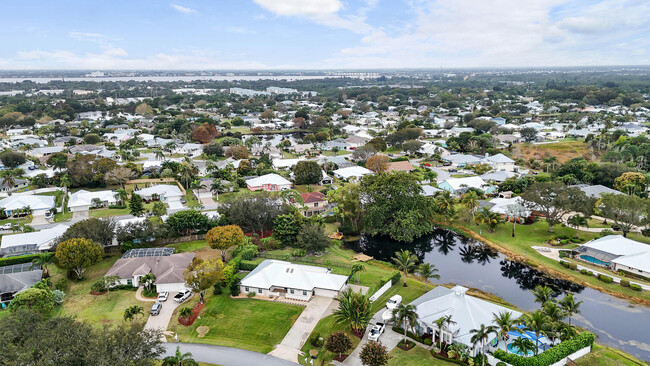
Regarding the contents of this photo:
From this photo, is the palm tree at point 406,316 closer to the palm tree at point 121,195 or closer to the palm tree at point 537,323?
Answer: the palm tree at point 537,323

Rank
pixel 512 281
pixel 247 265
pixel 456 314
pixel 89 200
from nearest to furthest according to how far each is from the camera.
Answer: pixel 456 314 < pixel 247 265 < pixel 512 281 < pixel 89 200

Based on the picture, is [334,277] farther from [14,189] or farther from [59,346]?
[14,189]

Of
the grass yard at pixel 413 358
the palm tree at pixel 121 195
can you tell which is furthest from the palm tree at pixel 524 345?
the palm tree at pixel 121 195

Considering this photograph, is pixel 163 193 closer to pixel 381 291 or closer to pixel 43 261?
pixel 43 261

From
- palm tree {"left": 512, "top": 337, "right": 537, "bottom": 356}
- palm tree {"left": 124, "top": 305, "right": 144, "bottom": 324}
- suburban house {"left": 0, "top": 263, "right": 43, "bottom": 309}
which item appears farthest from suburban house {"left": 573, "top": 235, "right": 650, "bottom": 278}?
suburban house {"left": 0, "top": 263, "right": 43, "bottom": 309}

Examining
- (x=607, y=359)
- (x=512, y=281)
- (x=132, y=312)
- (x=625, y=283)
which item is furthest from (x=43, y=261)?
(x=625, y=283)

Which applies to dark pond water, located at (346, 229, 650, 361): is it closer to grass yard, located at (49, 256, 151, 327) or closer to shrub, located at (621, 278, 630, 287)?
shrub, located at (621, 278, 630, 287)

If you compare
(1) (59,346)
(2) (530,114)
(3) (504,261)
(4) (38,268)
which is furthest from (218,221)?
(2) (530,114)

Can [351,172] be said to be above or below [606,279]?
above
